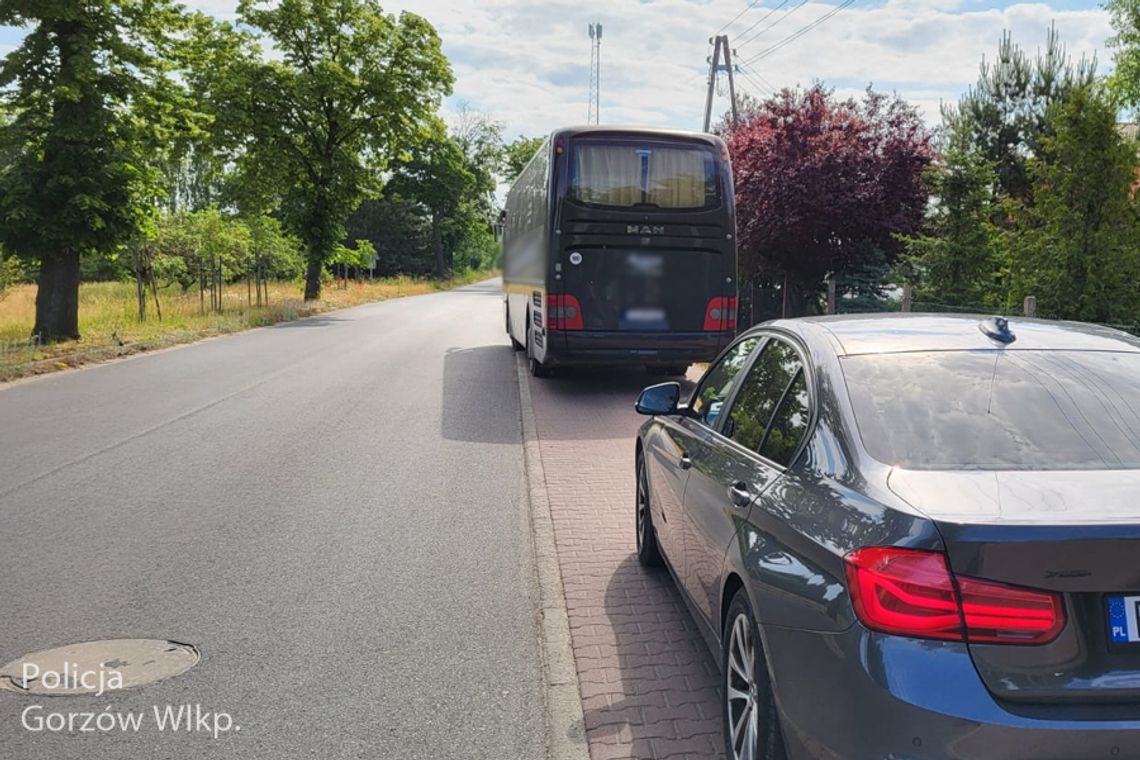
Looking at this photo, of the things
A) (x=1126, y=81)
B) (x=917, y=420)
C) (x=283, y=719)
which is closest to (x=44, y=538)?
(x=283, y=719)

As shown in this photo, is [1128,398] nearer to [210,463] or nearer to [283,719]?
[283,719]

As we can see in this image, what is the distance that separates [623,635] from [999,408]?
221cm

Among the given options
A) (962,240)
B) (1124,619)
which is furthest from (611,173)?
(1124,619)

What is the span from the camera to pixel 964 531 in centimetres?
228

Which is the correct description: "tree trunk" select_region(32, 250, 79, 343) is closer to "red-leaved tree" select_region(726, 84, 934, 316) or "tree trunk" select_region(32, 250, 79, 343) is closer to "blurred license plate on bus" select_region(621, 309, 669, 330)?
"blurred license plate on bus" select_region(621, 309, 669, 330)

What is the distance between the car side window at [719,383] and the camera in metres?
4.29

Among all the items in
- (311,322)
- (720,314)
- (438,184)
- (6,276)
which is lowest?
(311,322)

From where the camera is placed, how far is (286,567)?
18.3ft

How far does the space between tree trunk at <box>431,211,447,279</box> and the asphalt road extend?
70.6 metres

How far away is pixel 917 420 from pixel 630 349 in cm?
1008

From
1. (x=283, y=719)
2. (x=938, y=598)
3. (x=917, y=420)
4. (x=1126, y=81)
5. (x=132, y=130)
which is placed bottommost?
(x=283, y=719)

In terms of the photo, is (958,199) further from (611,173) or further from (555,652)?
(555,652)

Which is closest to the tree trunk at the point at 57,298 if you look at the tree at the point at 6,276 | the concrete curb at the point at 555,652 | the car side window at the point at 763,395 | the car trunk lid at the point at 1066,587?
the tree at the point at 6,276

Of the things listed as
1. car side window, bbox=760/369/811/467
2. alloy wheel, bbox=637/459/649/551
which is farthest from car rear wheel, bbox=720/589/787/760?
alloy wheel, bbox=637/459/649/551
